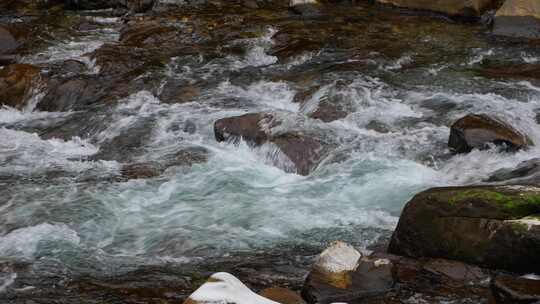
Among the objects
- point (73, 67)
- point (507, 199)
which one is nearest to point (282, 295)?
point (507, 199)

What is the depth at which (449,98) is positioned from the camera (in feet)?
35.4

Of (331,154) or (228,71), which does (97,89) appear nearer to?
(228,71)

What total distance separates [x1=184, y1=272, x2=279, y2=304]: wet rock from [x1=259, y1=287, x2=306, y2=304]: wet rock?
840 millimetres

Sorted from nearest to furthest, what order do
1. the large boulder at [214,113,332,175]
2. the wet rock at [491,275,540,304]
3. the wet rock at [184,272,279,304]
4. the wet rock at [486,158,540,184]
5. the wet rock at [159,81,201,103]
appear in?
the wet rock at [184,272,279,304], the wet rock at [491,275,540,304], the wet rock at [486,158,540,184], the large boulder at [214,113,332,175], the wet rock at [159,81,201,103]

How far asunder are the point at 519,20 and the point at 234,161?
7602mm

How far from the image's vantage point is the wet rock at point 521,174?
303 inches

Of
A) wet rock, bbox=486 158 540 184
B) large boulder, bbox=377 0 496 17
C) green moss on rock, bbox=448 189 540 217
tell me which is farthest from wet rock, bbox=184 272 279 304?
large boulder, bbox=377 0 496 17

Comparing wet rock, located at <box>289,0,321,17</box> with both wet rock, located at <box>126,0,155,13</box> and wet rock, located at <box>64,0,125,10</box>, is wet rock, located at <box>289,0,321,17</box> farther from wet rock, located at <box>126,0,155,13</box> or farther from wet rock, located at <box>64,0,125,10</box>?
wet rock, located at <box>64,0,125,10</box>

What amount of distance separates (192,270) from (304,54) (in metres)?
7.20

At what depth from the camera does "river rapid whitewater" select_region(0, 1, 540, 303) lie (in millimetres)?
7031

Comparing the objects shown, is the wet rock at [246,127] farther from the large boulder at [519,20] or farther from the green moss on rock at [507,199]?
the large boulder at [519,20]

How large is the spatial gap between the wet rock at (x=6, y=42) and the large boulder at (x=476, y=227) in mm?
9878

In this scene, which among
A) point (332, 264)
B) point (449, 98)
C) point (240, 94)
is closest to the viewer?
point (332, 264)

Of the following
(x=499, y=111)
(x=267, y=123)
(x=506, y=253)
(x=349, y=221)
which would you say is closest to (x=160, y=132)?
(x=267, y=123)
